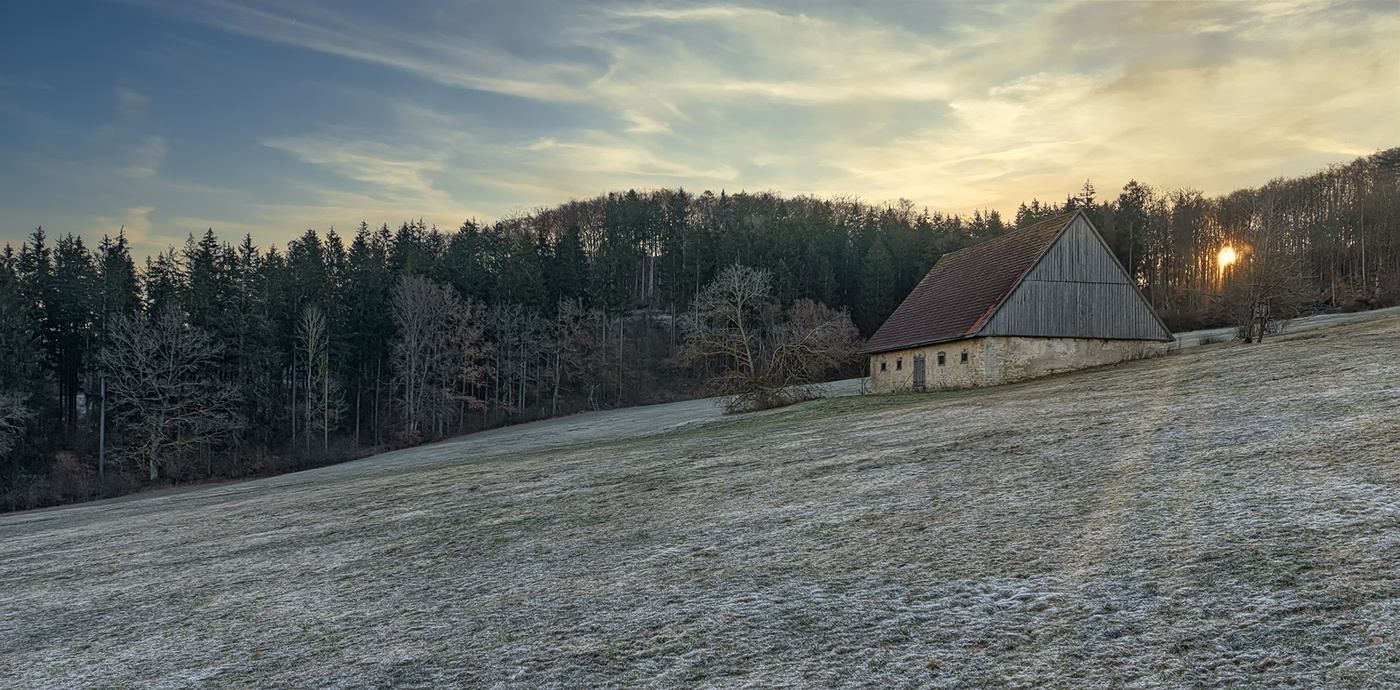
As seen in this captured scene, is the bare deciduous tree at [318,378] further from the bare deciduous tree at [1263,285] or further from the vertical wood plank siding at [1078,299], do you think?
the bare deciduous tree at [1263,285]

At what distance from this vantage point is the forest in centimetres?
5622

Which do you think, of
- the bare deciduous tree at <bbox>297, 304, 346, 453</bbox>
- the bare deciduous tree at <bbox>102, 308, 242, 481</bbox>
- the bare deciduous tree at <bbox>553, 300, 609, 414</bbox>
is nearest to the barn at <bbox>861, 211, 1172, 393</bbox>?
the bare deciduous tree at <bbox>553, 300, 609, 414</bbox>

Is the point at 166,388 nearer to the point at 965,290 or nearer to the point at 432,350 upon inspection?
the point at 432,350

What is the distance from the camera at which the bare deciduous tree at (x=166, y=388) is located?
54.8m

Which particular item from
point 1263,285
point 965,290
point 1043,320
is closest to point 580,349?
point 965,290

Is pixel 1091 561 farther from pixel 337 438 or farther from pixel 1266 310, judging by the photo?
pixel 337 438

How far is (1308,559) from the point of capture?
8.23m

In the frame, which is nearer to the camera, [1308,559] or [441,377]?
[1308,559]

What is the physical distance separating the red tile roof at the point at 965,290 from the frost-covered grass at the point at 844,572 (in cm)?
1689

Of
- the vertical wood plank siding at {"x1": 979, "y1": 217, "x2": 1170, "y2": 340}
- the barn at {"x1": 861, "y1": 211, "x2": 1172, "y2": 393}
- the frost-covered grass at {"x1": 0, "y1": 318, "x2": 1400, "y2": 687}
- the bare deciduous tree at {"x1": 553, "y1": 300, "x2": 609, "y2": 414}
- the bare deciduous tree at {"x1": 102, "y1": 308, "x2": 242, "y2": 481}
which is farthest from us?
the bare deciduous tree at {"x1": 553, "y1": 300, "x2": 609, "y2": 414}

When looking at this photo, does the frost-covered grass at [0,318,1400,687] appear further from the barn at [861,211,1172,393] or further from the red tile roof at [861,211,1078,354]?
the red tile roof at [861,211,1078,354]

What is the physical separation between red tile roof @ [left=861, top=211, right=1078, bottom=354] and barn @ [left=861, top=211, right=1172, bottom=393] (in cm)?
8

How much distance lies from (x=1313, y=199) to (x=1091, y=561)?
358ft

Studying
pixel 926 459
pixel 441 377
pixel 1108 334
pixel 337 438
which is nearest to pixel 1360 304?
pixel 1108 334
